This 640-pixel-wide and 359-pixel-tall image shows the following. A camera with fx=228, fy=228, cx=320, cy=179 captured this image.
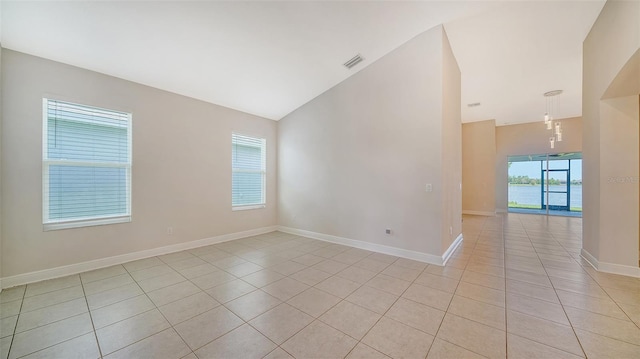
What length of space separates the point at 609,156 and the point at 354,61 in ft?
12.3

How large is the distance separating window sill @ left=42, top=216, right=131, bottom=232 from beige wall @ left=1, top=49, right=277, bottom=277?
6 centimetres

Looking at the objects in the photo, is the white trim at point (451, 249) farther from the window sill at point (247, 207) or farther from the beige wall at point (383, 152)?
the window sill at point (247, 207)

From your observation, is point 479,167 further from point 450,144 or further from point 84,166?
point 84,166

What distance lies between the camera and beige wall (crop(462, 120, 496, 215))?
8016mm

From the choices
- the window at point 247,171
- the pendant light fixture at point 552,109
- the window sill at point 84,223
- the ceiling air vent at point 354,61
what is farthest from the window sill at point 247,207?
the pendant light fixture at point 552,109

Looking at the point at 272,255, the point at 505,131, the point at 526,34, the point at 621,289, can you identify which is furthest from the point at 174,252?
the point at 505,131

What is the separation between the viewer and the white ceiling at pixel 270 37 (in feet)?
8.32

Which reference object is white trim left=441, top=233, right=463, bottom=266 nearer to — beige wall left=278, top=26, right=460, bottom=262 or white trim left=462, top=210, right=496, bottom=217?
beige wall left=278, top=26, right=460, bottom=262

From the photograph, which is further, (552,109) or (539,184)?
(539,184)

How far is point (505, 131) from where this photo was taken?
8711 millimetres

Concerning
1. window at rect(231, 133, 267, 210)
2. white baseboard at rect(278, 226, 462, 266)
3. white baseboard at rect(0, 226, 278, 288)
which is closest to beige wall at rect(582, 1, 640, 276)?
white baseboard at rect(278, 226, 462, 266)

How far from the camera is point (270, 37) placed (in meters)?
3.12

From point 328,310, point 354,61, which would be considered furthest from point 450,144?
point 328,310

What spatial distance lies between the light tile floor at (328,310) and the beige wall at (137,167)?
385mm
